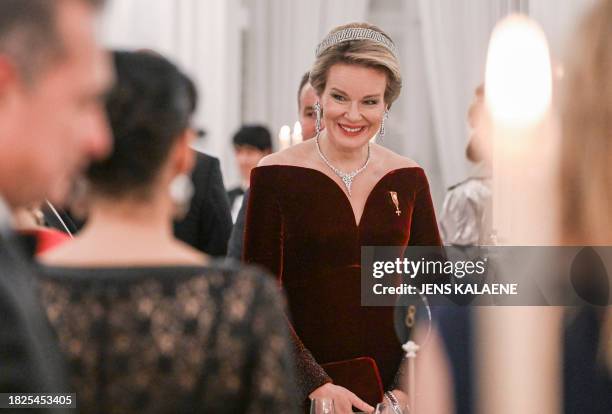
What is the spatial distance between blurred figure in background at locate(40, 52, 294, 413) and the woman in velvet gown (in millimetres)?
1008

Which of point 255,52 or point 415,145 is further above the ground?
point 255,52

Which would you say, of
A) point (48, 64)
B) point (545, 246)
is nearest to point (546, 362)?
point (545, 246)

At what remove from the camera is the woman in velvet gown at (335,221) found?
2.00 metres

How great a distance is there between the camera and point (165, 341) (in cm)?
91

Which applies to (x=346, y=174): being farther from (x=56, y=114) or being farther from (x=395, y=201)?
(x=56, y=114)

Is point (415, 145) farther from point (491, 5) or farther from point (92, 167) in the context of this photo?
point (92, 167)

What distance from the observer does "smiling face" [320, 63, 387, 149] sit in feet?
6.56

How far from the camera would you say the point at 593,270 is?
96 centimetres

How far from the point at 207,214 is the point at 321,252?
0.60m

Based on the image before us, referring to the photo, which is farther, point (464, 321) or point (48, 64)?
point (464, 321)

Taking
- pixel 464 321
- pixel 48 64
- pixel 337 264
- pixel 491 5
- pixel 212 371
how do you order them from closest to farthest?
1. pixel 48 64
2. pixel 212 371
3. pixel 464 321
4. pixel 337 264
5. pixel 491 5

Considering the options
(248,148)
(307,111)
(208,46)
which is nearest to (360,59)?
(307,111)

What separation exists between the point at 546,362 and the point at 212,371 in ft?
1.10

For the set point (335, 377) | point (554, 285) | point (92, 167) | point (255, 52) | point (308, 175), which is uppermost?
point (255, 52)
